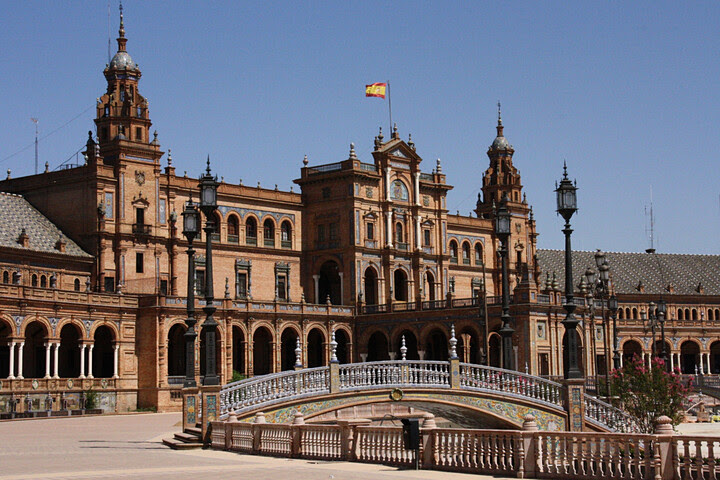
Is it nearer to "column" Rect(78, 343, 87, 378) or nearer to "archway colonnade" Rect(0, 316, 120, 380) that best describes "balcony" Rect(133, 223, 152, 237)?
"archway colonnade" Rect(0, 316, 120, 380)

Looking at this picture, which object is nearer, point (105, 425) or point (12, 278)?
point (105, 425)

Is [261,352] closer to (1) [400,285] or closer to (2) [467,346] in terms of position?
(1) [400,285]

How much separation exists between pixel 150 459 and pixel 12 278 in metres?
41.7

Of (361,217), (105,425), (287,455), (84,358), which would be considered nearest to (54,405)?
(84,358)

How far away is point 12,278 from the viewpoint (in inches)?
2618

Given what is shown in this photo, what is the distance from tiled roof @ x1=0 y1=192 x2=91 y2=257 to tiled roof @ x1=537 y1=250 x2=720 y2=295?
161 ft

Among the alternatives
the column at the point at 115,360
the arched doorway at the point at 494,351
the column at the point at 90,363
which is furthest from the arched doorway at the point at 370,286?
the column at the point at 90,363

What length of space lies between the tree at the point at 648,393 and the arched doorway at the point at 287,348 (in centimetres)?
3862

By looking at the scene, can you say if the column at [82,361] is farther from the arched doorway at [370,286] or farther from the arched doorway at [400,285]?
the arched doorway at [400,285]

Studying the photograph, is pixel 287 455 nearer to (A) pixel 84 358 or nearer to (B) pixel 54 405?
(B) pixel 54 405

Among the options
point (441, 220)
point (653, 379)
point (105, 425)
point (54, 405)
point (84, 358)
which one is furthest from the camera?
point (441, 220)

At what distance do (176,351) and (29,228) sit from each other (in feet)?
38.7

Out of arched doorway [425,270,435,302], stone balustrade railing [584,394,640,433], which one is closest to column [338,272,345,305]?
arched doorway [425,270,435,302]

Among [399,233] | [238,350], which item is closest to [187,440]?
[238,350]
